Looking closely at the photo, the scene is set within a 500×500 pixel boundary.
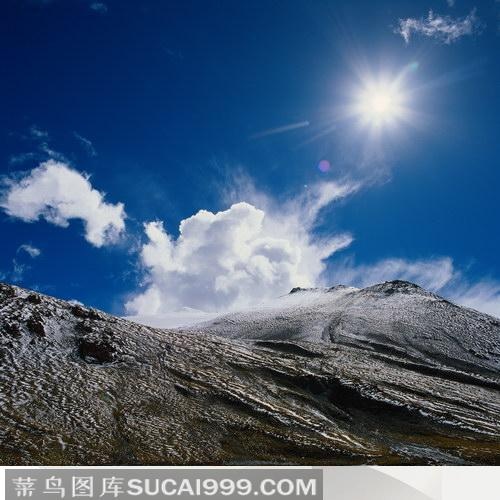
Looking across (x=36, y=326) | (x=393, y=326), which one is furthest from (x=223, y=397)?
(x=393, y=326)

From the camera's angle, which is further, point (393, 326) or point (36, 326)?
point (393, 326)

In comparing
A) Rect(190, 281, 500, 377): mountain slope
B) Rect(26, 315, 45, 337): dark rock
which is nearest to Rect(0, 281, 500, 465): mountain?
Rect(26, 315, 45, 337): dark rock

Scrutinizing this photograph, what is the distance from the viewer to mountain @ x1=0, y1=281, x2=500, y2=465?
4159 centimetres

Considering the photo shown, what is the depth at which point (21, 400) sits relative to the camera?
45812 millimetres

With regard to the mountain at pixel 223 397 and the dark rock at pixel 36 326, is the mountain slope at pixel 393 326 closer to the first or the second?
the mountain at pixel 223 397

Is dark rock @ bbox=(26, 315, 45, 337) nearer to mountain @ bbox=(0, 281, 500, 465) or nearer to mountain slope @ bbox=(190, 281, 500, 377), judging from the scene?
mountain @ bbox=(0, 281, 500, 465)

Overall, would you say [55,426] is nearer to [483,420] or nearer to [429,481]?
[429,481]

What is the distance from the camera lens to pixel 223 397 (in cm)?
5612

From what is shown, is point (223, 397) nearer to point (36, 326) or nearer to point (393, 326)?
point (36, 326)

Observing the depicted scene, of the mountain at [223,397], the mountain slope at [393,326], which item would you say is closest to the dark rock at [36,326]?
the mountain at [223,397]

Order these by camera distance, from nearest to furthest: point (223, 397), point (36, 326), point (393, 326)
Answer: point (223, 397), point (36, 326), point (393, 326)

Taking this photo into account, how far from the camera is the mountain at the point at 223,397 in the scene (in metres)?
41.6

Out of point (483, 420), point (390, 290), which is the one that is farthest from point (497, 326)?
point (483, 420)

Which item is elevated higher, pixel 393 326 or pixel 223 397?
pixel 393 326
